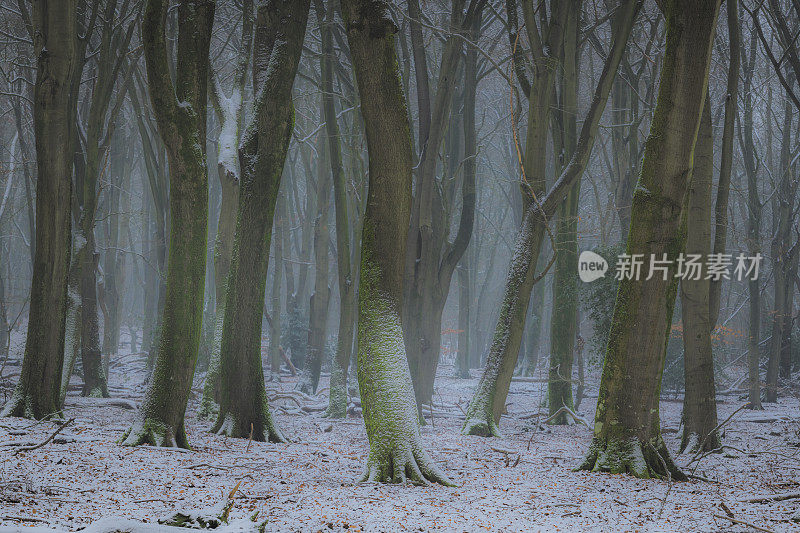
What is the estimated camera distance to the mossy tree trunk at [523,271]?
32.0 feet

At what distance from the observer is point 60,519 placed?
3.65 m

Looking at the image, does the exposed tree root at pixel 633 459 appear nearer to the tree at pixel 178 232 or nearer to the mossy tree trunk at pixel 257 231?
the mossy tree trunk at pixel 257 231

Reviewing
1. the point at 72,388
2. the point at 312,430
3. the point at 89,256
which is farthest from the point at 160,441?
the point at 72,388

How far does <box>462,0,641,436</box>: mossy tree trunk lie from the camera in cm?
974

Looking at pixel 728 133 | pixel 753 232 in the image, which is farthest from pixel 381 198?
pixel 753 232

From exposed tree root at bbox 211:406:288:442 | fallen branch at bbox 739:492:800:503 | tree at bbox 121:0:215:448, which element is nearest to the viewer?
fallen branch at bbox 739:492:800:503

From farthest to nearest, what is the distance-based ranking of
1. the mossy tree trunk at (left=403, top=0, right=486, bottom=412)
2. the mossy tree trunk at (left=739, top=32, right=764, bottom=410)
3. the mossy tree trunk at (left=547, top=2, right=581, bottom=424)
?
the mossy tree trunk at (left=739, top=32, right=764, bottom=410) < the mossy tree trunk at (left=403, top=0, right=486, bottom=412) < the mossy tree trunk at (left=547, top=2, right=581, bottom=424)

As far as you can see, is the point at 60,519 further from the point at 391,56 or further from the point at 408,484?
the point at 391,56

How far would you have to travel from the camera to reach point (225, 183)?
10.7 metres

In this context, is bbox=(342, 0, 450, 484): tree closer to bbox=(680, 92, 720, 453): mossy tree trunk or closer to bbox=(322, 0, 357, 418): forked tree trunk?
bbox=(680, 92, 720, 453): mossy tree trunk

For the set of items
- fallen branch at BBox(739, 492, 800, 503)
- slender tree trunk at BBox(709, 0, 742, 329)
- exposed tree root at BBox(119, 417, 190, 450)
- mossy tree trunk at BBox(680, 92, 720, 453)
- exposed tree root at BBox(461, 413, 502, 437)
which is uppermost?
slender tree trunk at BBox(709, 0, 742, 329)

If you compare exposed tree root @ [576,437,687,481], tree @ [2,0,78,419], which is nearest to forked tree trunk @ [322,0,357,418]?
tree @ [2,0,78,419]

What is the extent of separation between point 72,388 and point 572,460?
422 inches

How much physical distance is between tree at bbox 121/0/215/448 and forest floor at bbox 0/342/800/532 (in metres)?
0.47
